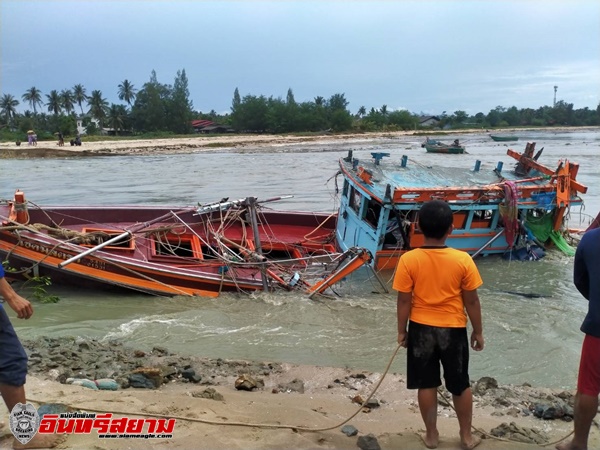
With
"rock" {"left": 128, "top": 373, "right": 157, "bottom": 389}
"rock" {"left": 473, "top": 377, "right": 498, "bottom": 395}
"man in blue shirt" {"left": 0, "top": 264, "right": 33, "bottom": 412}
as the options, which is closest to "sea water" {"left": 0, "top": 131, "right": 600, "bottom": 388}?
"rock" {"left": 473, "top": 377, "right": 498, "bottom": 395}

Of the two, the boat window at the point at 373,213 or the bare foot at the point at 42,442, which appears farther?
the boat window at the point at 373,213

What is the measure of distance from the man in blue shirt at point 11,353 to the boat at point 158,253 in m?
4.71

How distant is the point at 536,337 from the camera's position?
7.47 m

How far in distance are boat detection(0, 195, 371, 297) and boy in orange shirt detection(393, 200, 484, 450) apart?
4.56 meters

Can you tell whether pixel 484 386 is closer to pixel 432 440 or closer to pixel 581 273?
pixel 432 440

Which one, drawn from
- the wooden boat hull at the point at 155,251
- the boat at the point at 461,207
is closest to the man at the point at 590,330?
the wooden boat hull at the point at 155,251

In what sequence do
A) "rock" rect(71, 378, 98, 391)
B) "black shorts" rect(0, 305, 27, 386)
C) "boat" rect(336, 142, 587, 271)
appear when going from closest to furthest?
"black shorts" rect(0, 305, 27, 386)
"rock" rect(71, 378, 98, 391)
"boat" rect(336, 142, 587, 271)

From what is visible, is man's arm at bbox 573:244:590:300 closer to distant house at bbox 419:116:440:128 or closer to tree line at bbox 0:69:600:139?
tree line at bbox 0:69:600:139

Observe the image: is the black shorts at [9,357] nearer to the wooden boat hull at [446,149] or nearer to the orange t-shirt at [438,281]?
the orange t-shirt at [438,281]

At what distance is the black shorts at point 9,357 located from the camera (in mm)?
3041

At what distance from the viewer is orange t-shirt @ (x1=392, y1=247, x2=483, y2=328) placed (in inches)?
123

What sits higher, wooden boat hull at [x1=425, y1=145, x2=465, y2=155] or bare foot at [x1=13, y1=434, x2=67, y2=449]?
bare foot at [x1=13, y1=434, x2=67, y2=449]

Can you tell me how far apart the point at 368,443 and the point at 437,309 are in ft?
3.28

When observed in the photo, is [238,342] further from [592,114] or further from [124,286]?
[592,114]
